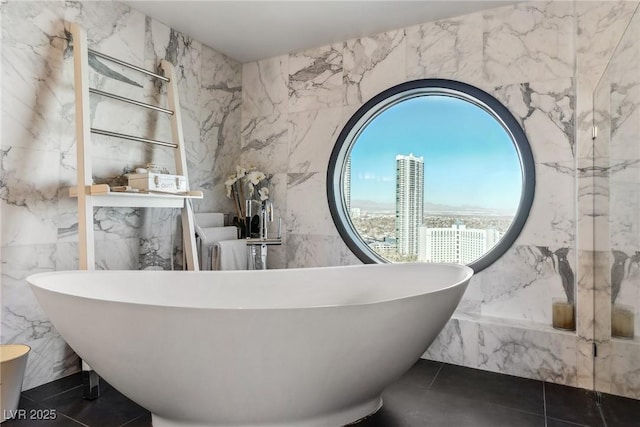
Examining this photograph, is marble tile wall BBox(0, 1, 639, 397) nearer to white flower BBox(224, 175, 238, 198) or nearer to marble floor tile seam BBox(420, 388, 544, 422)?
white flower BBox(224, 175, 238, 198)

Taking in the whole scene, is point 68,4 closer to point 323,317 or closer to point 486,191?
point 323,317

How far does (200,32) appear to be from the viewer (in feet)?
9.05

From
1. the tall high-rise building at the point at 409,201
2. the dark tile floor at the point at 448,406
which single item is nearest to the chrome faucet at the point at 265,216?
the tall high-rise building at the point at 409,201

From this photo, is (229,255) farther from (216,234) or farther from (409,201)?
(409,201)

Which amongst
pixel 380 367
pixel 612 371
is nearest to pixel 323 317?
pixel 380 367

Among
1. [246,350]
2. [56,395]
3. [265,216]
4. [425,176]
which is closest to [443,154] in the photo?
[425,176]

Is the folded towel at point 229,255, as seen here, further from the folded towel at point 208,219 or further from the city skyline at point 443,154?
the city skyline at point 443,154

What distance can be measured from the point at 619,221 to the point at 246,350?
63.6 inches

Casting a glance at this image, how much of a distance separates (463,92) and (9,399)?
2.80 metres

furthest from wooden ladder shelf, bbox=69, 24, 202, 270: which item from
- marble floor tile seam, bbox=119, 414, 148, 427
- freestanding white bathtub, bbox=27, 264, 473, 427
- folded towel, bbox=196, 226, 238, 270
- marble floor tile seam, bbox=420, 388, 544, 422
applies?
marble floor tile seam, bbox=420, 388, 544, 422

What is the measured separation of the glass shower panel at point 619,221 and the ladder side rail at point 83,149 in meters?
2.34

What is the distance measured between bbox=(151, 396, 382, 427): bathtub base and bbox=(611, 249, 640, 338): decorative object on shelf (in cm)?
103

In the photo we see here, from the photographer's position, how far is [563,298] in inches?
85.8

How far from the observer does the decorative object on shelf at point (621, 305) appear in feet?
4.87
